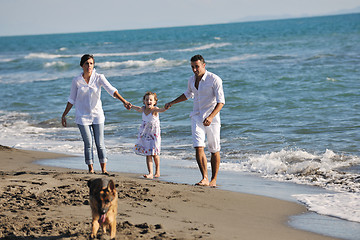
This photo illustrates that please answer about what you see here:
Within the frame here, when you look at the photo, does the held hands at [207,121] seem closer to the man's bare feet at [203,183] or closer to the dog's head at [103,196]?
the man's bare feet at [203,183]

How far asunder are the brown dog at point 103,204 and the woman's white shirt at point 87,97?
8.96 ft

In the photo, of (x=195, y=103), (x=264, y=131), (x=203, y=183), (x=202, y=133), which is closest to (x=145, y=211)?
(x=203, y=183)

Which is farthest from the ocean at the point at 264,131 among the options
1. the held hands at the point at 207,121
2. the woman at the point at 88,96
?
the woman at the point at 88,96

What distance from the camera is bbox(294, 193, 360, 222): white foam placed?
540 centimetres

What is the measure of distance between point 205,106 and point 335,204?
6.87ft

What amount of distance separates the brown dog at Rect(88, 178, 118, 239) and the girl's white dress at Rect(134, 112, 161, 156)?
3.21 metres

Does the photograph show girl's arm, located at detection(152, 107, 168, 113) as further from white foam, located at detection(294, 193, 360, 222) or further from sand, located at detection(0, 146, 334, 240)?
white foam, located at detection(294, 193, 360, 222)

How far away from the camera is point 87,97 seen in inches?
266

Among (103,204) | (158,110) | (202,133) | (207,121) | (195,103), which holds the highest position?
(195,103)

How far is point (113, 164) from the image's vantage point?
28.1ft

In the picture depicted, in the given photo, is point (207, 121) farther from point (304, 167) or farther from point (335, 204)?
point (304, 167)

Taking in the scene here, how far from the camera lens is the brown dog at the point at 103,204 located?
3928 mm

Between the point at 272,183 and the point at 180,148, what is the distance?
3090 millimetres

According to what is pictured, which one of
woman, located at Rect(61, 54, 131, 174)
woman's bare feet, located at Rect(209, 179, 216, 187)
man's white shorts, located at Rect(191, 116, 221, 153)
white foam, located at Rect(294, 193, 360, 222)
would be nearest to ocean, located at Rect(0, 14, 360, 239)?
white foam, located at Rect(294, 193, 360, 222)
